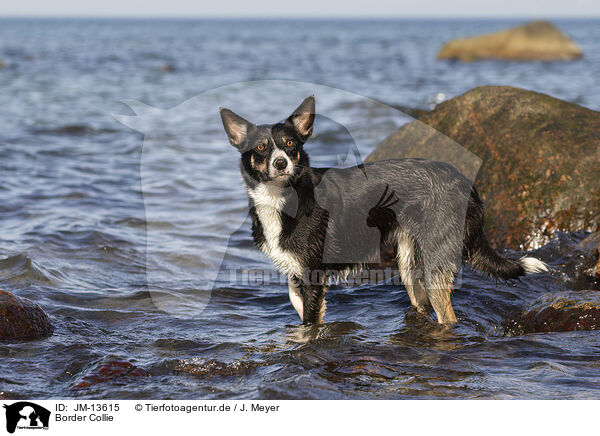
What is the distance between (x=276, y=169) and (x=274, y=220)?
50 centimetres

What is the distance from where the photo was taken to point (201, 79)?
28781 millimetres

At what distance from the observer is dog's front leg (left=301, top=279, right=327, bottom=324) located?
18.5 feet

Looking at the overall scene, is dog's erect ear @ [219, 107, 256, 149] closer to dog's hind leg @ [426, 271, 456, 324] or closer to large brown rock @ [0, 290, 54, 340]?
dog's hind leg @ [426, 271, 456, 324]

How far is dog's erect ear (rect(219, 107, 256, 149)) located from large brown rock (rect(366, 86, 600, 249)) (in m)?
3.48

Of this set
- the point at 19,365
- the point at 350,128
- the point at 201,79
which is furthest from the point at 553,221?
the point at 201,79

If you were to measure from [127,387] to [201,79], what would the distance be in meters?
25.6

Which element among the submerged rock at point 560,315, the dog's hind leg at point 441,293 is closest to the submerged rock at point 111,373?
the dog's hind leg at point 441,293

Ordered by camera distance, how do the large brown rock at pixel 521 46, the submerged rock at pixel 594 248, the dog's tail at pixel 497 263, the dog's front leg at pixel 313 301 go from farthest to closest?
1. the large brown rock at pixel 521 46
2. the submerged rock at pixel 594 248
3. the dog's tail at pixel 497 263
4. the dog's front leg at pixel 313 301

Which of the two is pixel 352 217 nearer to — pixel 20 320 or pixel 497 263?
pixel 497 263

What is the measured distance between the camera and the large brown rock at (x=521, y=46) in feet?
130

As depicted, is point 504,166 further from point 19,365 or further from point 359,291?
point 19,365

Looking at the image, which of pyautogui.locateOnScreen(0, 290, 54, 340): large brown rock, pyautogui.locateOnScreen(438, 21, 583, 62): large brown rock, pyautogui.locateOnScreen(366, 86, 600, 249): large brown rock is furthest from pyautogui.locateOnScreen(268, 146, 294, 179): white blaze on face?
pyautogui.locateOnScreen(438, 21, 583, 62): large brown rock
